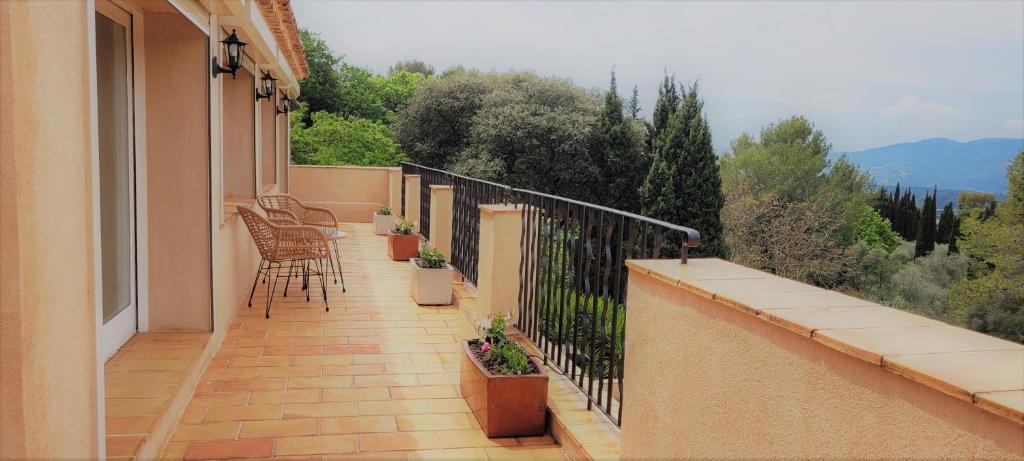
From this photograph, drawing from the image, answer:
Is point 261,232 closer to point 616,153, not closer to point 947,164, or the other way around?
point 616,153

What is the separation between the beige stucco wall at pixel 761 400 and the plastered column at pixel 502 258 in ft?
7.04

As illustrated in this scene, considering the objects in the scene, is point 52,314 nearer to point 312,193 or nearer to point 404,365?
point 404,365

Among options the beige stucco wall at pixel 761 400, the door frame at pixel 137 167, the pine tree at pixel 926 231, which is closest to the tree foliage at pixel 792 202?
the pine tree at pixel 926 231

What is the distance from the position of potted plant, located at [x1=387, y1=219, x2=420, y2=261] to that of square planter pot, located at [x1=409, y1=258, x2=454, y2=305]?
2399 millimetres

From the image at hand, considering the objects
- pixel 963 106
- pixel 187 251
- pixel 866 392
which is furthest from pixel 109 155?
pixel 963 106

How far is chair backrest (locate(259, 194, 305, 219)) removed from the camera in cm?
704

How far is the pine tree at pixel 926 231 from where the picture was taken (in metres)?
36.3

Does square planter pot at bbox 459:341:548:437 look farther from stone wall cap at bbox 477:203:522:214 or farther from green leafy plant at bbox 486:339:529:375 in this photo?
stone wall cap at bbox 477:203:522:214

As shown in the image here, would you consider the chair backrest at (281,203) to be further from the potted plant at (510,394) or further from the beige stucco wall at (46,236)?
the beige stucco wall at (46,236)

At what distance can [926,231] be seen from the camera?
37156 mm

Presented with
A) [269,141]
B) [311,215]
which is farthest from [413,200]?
[269,141]

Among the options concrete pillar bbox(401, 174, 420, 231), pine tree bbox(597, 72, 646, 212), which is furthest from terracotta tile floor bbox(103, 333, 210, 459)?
pine tree bbox(597, 72, 646, 212)

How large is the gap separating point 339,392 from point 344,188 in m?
9.34

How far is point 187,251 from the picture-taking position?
4297 millimetres
